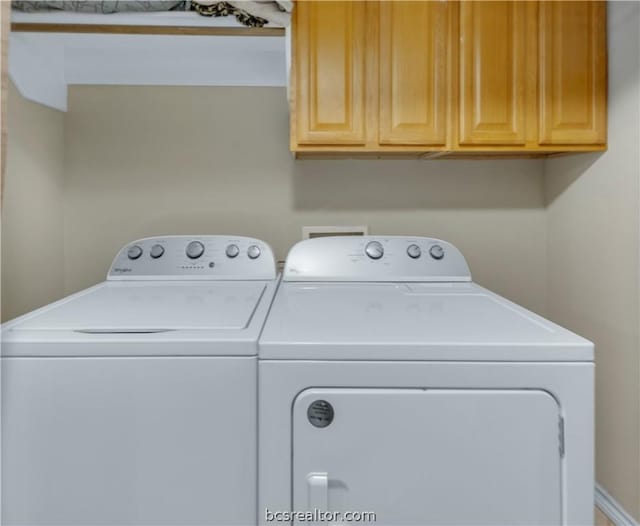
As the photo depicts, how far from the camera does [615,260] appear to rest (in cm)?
180

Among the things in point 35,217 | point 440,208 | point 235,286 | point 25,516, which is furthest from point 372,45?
point 25,516

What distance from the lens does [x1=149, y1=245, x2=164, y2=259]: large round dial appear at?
1.85 metres

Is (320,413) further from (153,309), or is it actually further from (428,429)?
(153,309)

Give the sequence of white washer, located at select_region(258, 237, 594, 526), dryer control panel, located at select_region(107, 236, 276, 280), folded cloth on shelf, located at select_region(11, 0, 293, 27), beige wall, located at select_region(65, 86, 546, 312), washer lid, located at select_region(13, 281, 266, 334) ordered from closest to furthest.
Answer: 1. white washer, located at select_region(258, 237, 594, 526)
2. washer lid, located at select_region(13, 281, 266, 334)
3. folded cloth on shelf, located at select_region(11, 0, 293, 27)
4. dryer control panel, located at select_region(107, 236, 276, 280)
5. beige wall, located at select_region(65, 86, 546, 312)

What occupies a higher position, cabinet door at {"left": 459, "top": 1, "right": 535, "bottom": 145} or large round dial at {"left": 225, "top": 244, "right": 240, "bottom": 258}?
cabinet door at {"left": 459, "top": 1, "right": 535, "bottom": 145}

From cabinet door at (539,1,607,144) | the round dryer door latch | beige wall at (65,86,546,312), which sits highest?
cabinet door at (539,1,607,144)

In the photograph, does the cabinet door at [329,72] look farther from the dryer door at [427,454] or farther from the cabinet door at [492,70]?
the dryer door at [427,454]

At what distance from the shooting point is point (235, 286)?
1.67 meters

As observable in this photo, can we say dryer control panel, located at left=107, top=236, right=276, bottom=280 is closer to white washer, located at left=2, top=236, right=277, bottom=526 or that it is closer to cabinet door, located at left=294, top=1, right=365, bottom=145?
cabinet door, located at left=294, top=1, right=365, bottom=145

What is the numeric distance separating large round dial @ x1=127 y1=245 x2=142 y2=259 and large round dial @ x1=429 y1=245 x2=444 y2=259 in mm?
1096

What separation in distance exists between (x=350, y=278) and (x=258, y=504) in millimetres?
928

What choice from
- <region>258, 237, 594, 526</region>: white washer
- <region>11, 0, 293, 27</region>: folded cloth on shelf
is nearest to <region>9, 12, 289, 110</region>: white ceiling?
<region>11, 0, 293, 27</region>: folded cloth on shelf

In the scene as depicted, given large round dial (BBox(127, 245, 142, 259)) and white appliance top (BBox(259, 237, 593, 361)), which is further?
large round dial (BBox(127, 245, 142, 259))

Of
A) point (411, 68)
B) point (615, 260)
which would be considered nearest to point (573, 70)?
point (411, 68)
